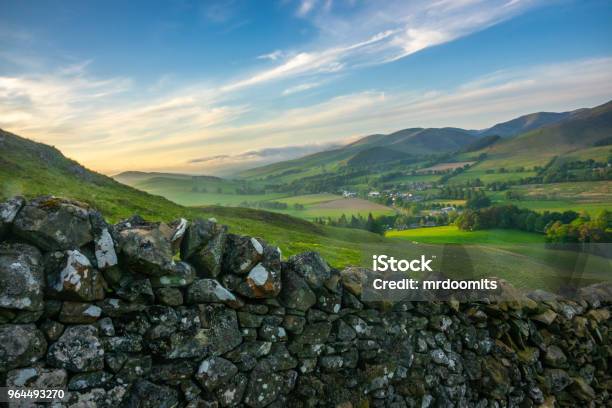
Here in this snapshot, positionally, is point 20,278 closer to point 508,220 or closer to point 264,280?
point 264,280

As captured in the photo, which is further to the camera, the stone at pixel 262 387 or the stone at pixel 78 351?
the stone at pixel 262 387

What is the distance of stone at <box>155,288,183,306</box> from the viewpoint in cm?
444

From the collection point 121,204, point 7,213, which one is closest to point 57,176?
point 121,204

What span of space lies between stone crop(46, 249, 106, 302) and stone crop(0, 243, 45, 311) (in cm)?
11

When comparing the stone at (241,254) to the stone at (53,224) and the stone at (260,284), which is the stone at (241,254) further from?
the stone at (53,224)

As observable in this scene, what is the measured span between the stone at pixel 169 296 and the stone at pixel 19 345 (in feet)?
3.76

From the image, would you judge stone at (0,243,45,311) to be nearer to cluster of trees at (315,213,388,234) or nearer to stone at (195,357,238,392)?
stone at (195,357,238,392)

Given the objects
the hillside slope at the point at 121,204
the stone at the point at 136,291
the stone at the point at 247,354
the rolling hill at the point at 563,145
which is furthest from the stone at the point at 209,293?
the rolling hill at the point at 563,145

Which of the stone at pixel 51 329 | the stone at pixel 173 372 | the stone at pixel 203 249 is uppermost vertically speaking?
the stone at pixel 203 249

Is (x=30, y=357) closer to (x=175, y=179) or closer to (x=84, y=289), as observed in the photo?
(x=84, y=289)

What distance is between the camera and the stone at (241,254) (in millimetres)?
5016

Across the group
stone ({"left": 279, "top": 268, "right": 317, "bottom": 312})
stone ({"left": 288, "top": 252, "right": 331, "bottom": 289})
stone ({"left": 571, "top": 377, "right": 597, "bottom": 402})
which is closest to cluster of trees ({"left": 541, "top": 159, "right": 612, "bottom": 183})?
stone ({"left": 571, "top": 377, "right": 597, "bottom": 402})

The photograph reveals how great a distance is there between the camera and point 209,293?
15.4 feet

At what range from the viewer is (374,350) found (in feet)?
19.3
